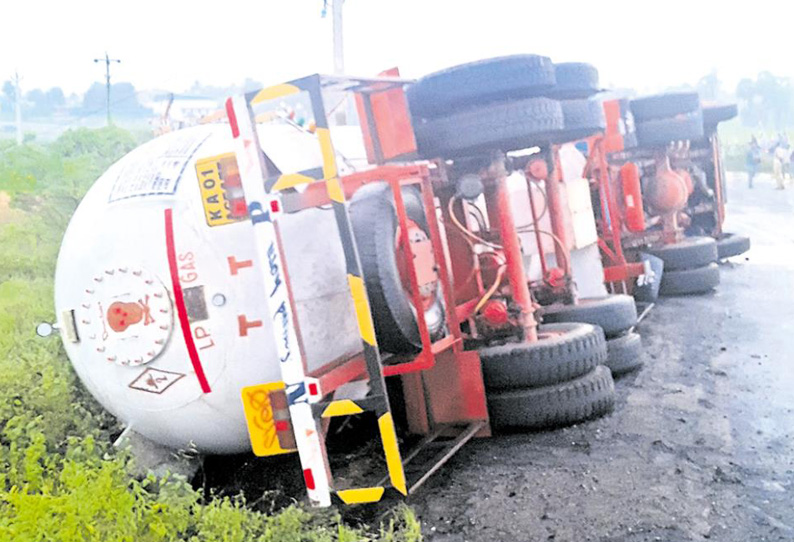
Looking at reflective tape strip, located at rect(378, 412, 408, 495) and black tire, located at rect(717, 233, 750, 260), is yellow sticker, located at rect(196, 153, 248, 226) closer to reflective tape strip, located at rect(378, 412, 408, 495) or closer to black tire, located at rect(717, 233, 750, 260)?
reflective tape strip, located at rect(378, 412, 408, 495)

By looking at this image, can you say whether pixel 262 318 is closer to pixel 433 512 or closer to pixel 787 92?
pixel 433 512

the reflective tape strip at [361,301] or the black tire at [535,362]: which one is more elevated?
the reflective tape strip at [361,301]

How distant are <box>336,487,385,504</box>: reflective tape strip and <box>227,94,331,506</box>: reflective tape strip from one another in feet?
0.35

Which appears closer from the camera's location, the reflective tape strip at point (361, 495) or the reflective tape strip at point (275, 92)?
the reflective tape strip at point (275, 92)

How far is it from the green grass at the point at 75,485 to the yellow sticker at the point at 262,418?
0.26m

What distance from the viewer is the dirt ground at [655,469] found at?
10.7 ft

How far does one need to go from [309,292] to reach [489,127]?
4.20 ft

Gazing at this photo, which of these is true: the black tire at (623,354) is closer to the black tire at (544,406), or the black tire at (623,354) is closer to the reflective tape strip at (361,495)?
the black tire at (544,406)

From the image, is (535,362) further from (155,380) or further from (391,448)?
(155,380)

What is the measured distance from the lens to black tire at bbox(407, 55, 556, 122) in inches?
160

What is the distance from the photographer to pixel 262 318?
3.51 meters

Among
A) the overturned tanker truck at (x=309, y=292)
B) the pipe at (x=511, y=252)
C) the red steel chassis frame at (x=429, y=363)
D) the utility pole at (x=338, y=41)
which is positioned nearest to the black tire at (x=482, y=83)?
the overturned tanker truck at (x=309, y=292)

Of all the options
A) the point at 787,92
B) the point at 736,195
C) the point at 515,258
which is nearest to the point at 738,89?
the point at 787,92

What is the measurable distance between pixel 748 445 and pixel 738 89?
54573mm
